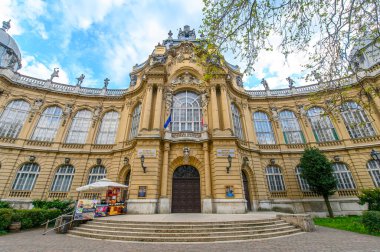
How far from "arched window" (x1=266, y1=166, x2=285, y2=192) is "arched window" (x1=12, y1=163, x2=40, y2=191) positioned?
2464cm

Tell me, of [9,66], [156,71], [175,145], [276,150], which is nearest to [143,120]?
[175,145]

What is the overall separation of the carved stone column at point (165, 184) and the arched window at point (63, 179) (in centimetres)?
1112

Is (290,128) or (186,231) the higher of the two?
(290,128)

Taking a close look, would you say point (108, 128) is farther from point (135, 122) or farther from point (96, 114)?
point (135, 122)

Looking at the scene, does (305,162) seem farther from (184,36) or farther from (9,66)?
(9,66)

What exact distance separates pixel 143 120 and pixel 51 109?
1330cm

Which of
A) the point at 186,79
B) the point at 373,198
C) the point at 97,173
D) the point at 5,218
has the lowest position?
the point at 5,218

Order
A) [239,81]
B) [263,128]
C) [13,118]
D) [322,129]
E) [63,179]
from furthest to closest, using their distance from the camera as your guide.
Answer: [239,81] < [263,128] < [322,129] < [13,118] < [63,179]

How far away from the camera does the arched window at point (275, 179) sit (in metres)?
18.2

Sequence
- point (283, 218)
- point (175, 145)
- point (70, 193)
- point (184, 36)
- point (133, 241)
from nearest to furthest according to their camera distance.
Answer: point (133, 241)
point (283, 218)
point (175, 145)
point (70, 193)
point (184, 36)

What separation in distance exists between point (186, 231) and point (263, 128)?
1728 cm

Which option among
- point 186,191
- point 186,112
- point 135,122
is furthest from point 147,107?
point 186,191

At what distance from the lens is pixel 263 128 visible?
70.5 ft

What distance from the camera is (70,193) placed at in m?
17.2
